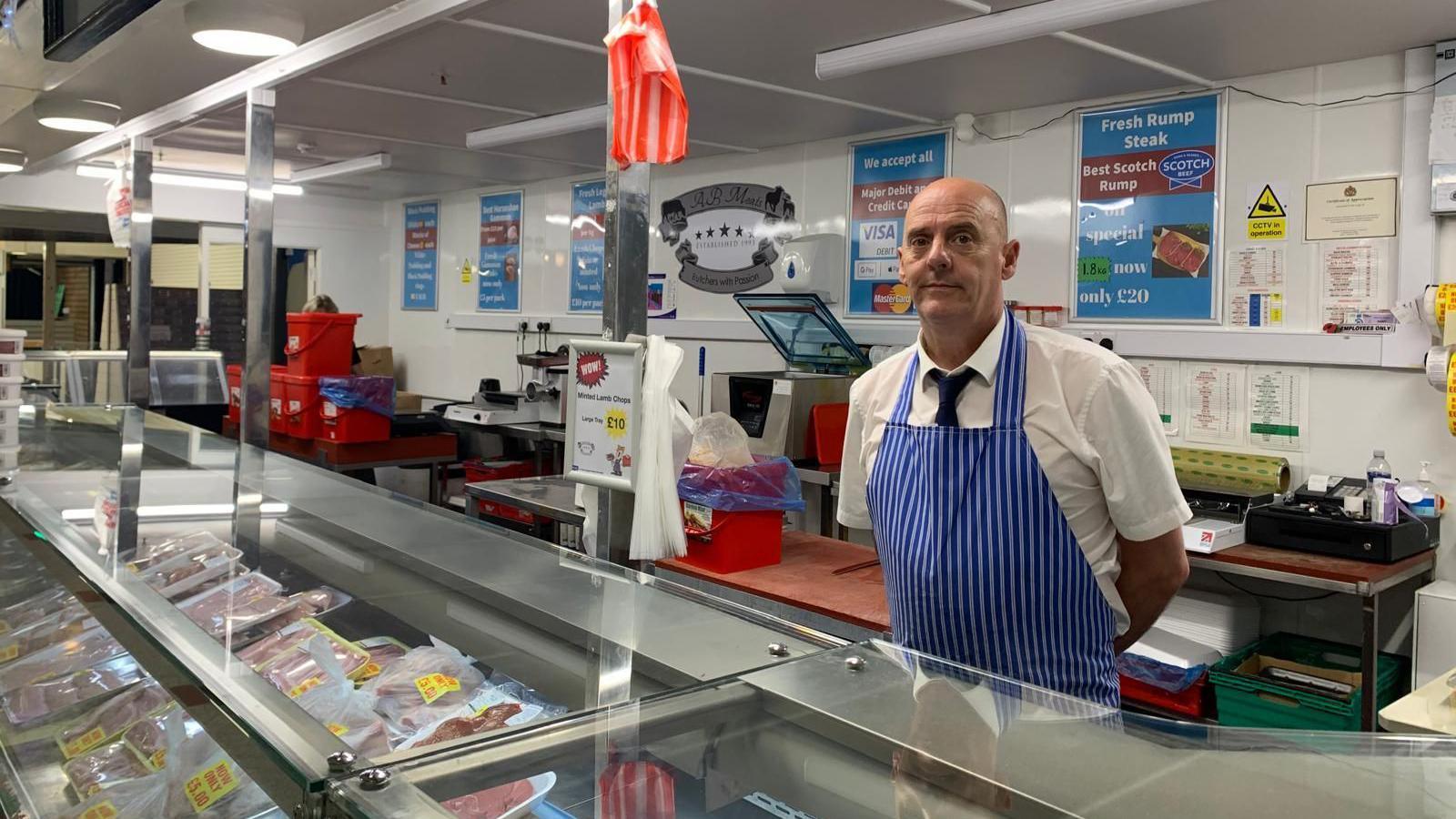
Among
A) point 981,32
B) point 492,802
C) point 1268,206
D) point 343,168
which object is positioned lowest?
point 492,802

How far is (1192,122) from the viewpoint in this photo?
486 cm

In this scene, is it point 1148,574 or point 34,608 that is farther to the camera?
point 34,608

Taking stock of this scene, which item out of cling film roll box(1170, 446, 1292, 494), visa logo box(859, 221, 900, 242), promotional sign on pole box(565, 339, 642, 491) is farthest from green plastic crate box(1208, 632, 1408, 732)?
visa logo box(859, 221, 900, 242)

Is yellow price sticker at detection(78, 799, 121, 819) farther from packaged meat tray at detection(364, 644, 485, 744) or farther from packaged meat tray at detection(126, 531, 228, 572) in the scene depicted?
packaged meat tray at detection(364, 644, 485, 744)

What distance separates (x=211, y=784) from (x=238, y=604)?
340 mm

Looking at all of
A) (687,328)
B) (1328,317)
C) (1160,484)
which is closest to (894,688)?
(1160,484)

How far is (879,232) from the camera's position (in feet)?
20.4

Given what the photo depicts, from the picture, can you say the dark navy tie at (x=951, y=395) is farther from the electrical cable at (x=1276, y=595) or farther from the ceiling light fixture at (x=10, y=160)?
the ceiling light fixture at (x=10, y=160)

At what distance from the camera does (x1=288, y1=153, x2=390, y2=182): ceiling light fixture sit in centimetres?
777

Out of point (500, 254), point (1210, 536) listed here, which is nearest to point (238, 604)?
point (1210, 536)

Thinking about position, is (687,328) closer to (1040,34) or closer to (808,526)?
(808,526)

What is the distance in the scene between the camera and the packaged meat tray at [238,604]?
1.84 meters

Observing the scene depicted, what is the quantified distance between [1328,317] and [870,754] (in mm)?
4147

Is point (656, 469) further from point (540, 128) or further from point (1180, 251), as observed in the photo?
point (540, 128)
